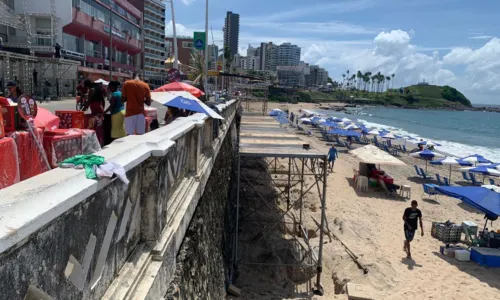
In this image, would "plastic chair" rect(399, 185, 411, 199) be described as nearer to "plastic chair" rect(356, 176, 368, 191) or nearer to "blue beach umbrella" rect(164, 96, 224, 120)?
"plastic chair" rect(356, 176, 368, 191)

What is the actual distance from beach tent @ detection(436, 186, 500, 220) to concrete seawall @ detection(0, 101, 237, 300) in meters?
10.5

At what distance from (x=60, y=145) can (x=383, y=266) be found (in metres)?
9.68

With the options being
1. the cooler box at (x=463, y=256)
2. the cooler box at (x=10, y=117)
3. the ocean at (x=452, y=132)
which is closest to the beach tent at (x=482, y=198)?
the cooler box at (x=463, y=256)

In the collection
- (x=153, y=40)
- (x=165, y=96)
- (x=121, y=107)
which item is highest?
(x=153, y=40)

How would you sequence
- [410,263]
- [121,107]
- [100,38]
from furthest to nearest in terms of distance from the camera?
[100,38] → [410,263] → [121,107]

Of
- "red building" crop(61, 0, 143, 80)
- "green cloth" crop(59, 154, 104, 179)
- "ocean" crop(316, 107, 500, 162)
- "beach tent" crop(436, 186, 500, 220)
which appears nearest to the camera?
"green cloth" crop(59, 154, 104, 179)

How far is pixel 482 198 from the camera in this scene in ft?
42.3

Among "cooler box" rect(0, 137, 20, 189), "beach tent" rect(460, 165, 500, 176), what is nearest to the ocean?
"beach tent" rect(460, 165, 500, 176)

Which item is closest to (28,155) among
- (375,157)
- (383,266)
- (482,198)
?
(383,266)

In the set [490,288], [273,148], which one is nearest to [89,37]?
[273,148]

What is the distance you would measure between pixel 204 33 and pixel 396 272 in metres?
14.3

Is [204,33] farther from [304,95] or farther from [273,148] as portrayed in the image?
[304,95]

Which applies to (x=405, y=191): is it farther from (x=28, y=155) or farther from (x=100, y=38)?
(x=100, y=38)

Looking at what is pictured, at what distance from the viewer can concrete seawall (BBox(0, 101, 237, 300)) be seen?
5.38ft
